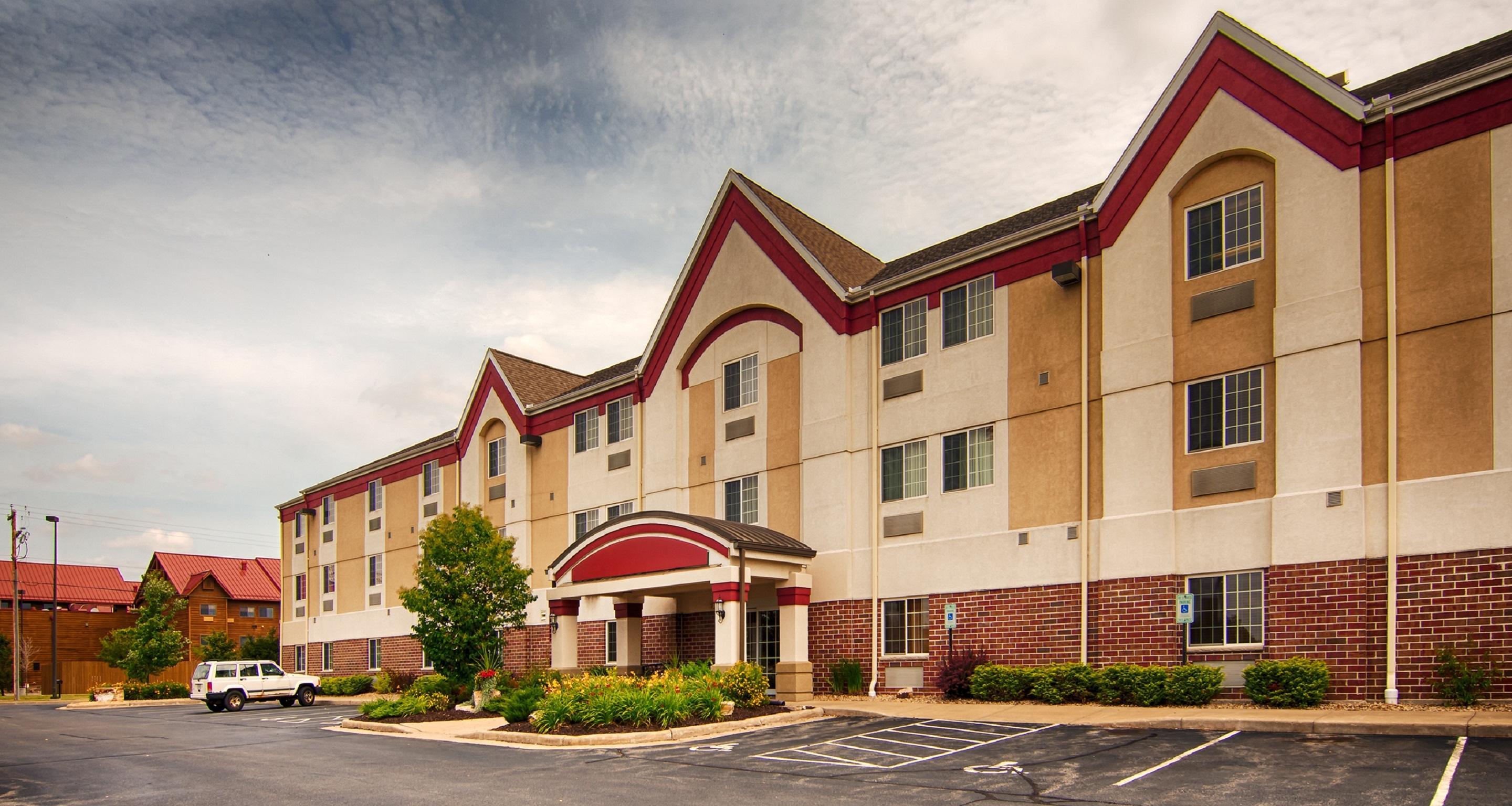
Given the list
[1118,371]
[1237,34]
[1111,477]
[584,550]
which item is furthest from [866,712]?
[1237,34]

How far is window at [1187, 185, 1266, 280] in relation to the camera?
21.5 m

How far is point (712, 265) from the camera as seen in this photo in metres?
32.7

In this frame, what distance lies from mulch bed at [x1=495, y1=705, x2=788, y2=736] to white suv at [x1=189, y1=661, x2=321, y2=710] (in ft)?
60.3

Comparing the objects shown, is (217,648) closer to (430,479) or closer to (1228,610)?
(430,479)

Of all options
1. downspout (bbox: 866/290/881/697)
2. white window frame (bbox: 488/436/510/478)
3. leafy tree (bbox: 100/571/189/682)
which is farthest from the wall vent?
leafy tree (bbox: 100/571/189/682)

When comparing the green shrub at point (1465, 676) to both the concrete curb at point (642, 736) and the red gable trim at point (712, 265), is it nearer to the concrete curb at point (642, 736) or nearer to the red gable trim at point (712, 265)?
the concrete curb at point (642, 736)

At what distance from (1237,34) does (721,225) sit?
1502cm

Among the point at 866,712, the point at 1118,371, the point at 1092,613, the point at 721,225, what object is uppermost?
the point at 721,225

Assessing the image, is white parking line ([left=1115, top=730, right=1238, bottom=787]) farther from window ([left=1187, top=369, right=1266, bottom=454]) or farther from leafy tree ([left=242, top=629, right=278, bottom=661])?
leafy tree ([left=242, top=629, right=278, bottom=661])

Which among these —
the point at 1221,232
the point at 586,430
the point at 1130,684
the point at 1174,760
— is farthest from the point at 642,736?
the point at 586,430

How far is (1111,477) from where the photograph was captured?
74.8 ft

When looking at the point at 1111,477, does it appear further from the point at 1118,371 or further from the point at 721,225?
the point at 721,225

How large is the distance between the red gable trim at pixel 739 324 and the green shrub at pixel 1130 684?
12.0m

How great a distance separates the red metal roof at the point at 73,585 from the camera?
3031 inches
